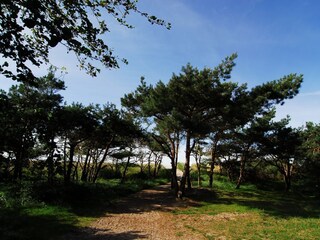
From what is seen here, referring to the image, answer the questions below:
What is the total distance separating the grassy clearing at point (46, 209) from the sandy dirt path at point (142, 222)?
0.74 metres

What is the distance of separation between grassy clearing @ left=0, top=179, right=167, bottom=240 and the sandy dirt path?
740 millimetres

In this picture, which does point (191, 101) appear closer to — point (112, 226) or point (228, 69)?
point (228, 69)

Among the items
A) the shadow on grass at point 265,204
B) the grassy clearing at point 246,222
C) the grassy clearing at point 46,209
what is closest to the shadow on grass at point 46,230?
the grassy clearing at point 46,209

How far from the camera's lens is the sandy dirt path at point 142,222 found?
10469 mm

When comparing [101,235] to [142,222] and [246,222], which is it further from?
[246,222]

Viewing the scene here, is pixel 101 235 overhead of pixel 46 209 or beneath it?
beneath

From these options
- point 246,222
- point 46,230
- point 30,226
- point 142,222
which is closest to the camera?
point 46,230

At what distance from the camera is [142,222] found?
1302 centimetres

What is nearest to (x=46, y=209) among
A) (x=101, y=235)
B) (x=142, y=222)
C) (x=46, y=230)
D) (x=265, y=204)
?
(x=46, y=230)

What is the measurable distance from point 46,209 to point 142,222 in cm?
505

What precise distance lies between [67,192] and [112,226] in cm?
518

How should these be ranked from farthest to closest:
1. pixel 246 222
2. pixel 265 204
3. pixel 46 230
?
pixel 265 204 → pixel 246 222 → pixel 46 230

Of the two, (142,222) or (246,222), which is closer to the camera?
(142,222)


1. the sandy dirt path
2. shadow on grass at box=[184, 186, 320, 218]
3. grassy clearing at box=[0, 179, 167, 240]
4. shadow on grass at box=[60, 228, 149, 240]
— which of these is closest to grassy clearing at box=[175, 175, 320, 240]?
shadow on grass at box=[184, 186, 320, 218]
